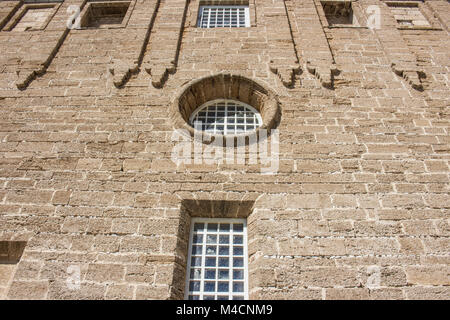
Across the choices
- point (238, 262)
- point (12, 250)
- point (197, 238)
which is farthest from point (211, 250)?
point (12, 250)

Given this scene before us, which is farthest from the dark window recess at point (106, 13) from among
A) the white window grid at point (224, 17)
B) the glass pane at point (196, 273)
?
the glass pane at point (196, 273)

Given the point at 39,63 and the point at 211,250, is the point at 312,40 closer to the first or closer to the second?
the point at 211,250

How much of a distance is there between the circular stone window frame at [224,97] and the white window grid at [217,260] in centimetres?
140

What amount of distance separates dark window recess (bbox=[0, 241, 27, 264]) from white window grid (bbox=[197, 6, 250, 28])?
5573mm

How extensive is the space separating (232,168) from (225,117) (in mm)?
1364

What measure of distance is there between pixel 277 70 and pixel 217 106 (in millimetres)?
1244

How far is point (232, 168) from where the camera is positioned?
4324 mm

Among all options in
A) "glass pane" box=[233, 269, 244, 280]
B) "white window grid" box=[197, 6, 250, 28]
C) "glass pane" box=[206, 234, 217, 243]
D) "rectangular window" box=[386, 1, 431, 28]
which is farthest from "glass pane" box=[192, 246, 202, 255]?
"rectangular window" box=[386, 1, 431, 28]

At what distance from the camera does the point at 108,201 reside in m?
4.00

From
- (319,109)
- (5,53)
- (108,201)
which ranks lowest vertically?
(108,201)

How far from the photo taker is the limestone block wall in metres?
3.48
